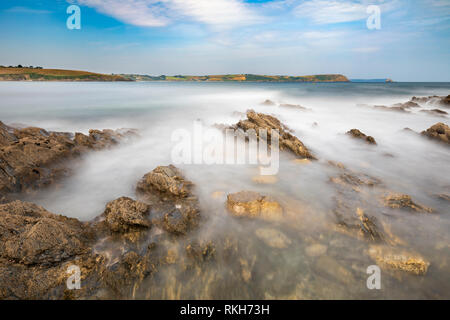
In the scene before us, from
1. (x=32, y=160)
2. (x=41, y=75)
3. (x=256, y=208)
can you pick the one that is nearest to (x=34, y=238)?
(x=256, y=208)

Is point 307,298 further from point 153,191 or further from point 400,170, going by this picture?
point 400,170

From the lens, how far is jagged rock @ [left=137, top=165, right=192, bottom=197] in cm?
530

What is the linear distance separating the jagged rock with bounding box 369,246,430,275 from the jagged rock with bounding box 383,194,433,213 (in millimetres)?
1623

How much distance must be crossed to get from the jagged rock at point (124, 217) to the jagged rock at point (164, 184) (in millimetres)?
1014

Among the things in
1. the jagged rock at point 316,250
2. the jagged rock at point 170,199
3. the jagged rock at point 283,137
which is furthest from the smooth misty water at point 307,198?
the jagged rock at point 283,137

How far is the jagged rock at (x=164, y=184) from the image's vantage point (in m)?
5.30

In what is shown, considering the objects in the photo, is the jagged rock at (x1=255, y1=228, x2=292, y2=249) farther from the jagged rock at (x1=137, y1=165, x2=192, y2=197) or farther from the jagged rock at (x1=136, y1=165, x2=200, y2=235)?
the jagged rock at (x1=137, y1=165, x2=192, y2=197)

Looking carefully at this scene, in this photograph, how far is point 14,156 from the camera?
226 inches

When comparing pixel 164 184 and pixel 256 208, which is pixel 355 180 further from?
pixel 164 184

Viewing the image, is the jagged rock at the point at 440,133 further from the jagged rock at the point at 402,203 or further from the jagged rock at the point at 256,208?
the jagged rock at the point at 256,208

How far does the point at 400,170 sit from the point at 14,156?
1243cm

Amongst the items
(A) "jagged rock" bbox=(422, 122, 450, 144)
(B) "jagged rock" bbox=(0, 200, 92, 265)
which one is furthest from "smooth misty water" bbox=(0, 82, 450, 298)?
(B) "jagged rock" bbox=(0, 200, 92, 265)

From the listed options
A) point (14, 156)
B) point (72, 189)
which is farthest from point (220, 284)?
point (14, 156)

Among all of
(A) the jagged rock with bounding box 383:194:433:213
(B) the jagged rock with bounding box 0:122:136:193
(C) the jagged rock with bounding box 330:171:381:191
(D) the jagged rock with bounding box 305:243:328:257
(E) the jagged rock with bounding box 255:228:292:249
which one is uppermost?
(B) the jagged rock with bounding box 0:122:136:193
